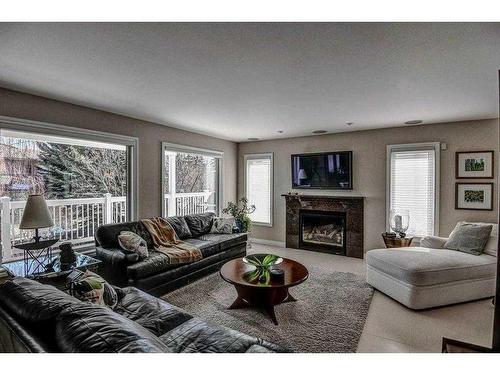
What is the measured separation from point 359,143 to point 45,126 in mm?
4767

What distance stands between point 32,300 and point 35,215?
1469 mm

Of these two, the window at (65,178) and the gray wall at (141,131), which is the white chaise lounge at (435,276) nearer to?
the gray wall at (141,131)

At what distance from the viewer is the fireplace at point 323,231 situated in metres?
4.93

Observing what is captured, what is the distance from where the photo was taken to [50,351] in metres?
1.10

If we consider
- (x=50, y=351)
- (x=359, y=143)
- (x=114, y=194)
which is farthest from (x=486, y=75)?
(x=114, y=194)

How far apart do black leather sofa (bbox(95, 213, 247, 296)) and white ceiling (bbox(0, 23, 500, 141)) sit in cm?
171

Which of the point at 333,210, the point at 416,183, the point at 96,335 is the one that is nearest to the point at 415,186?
the point at 416,183

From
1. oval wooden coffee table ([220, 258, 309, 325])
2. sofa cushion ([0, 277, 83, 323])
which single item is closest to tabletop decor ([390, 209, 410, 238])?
oval wooden coffee table ([220, 258, 309, 325])

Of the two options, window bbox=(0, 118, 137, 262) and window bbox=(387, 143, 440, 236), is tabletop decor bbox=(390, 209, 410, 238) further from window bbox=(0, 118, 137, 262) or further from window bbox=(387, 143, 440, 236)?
window bbox=(0, 118, 137, 262)

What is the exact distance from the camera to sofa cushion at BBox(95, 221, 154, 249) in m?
3.17

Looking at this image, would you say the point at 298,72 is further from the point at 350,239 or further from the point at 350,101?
the point at 350,239

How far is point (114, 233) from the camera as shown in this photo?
10.6 feet

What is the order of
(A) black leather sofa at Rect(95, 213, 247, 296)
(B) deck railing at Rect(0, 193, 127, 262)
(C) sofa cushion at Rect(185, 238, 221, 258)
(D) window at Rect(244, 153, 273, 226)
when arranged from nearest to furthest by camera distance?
(A) black leather sofa at Rect(95, 213, 247, 296) → (B) deck railing at Rect(0, 193, 127, 262) → (C) sofa cushion at Rect(185, 238, 221, 258) → (D) window at Rect(244, 153, 273, 226)

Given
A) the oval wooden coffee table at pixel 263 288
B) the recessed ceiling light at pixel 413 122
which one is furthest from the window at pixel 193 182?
the recessed ceiling light at pixel 413 122
